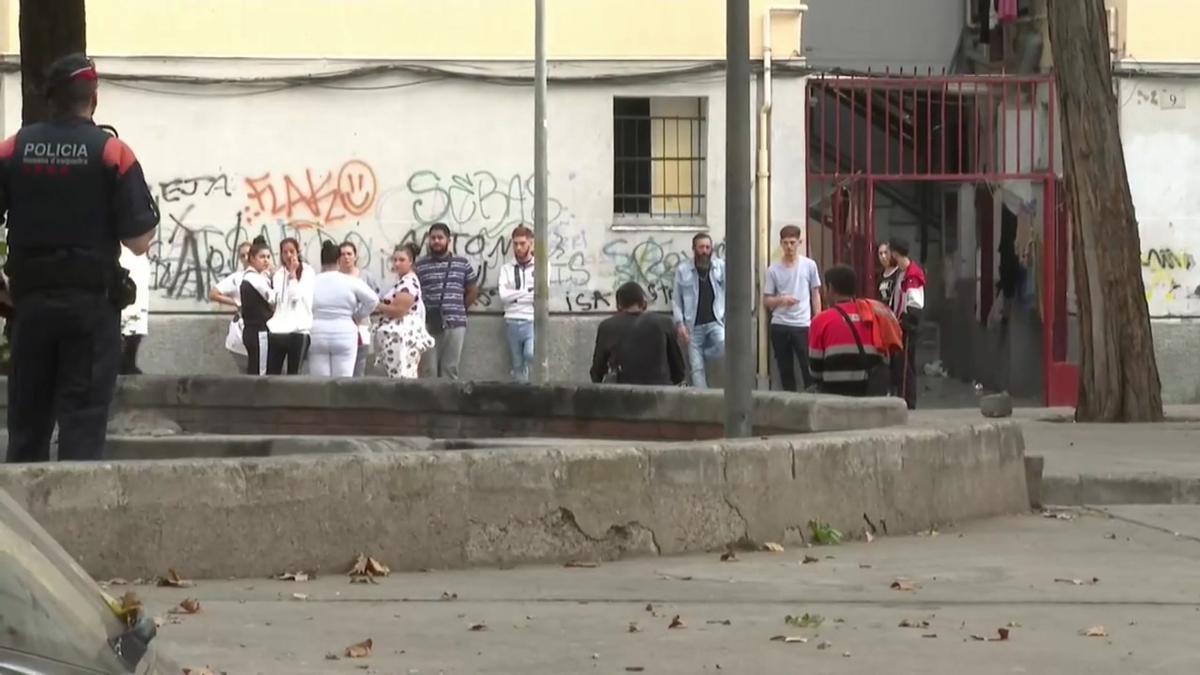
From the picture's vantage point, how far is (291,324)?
1791 cm

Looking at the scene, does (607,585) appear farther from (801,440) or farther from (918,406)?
(918,406)

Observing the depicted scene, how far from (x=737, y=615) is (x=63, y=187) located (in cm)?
283

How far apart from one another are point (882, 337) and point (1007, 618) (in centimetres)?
596

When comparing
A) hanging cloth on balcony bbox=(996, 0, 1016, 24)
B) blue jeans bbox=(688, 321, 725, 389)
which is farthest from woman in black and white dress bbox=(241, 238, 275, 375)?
hanging cloth on balcony bbox=(996, 0, 1016, 24)

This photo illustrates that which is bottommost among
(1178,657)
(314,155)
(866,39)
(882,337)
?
(1178,657)

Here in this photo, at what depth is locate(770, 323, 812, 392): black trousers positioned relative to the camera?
63.5 ft

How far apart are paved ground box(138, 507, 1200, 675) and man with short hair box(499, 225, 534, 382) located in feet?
37.3

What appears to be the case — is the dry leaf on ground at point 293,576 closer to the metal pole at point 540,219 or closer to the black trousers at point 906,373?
the black trousers at point 906,373

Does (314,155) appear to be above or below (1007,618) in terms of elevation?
above

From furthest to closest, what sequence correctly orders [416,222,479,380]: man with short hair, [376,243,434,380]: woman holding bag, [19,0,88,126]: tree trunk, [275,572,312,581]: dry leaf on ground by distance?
[416,222,479,380]: man with short hair → [376,243,434,380]: woman holding bag → [19,0,88,126]: tree trunk → [275,572,312,581]: dry leaf on ground

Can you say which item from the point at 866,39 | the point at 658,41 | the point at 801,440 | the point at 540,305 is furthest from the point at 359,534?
the point at 866,39

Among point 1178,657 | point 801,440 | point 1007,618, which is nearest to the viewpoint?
point 1178,657

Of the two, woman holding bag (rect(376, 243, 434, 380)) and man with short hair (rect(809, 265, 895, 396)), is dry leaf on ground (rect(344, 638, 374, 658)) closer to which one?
man with short hair (rect(809, 265, 895, 396))

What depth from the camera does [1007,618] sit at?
7312 mm
